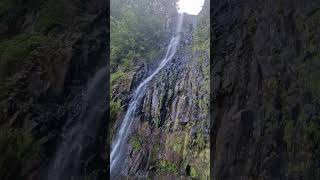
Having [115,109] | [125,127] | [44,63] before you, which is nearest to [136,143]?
[125,127]

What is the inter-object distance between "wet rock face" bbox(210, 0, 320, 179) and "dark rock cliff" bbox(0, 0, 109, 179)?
1.38 m

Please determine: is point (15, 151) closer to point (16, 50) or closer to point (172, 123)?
point (16, 50)

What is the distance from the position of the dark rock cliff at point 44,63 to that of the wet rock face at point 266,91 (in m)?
1.38

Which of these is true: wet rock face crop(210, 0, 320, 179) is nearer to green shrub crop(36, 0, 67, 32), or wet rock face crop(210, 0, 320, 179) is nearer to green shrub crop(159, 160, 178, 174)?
green shrub crop(36, 0, 67, 32)

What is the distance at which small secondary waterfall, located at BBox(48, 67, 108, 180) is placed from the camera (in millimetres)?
3088

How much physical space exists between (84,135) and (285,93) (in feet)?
6.44

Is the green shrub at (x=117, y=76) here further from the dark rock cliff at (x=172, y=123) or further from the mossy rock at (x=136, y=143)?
the mossy rock at (x=136, y=143)

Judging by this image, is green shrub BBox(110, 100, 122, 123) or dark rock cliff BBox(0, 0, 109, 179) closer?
dark rock cliff BBox(0, 0, 109, 179)

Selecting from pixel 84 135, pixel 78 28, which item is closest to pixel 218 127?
pixel 84 135

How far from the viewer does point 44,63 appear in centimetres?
316

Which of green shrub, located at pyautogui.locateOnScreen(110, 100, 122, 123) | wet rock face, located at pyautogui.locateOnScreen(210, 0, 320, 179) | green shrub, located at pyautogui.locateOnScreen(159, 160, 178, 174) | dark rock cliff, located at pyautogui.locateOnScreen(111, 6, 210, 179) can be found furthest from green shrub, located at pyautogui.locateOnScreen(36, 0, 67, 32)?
green shrub, located at pyautogui.locateOnScreen(110, 100, 122, 123)

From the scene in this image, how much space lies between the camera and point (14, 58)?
300 centimetres

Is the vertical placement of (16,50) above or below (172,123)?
above

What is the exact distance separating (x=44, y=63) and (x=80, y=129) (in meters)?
0.68
